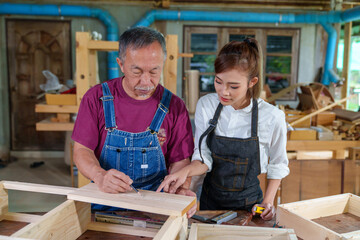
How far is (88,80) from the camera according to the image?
406 cm

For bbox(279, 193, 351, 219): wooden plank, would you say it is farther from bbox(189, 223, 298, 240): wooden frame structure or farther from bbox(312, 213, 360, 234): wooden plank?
bbox(189, 223, 298, 240): wooden frame structure

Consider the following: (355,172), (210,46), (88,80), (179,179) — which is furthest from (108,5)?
(179,179)

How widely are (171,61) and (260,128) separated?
78.0 inches

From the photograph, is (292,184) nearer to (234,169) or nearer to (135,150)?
(234,169)

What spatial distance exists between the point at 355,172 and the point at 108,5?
556 centimetres

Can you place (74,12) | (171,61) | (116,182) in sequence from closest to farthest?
(116,182), (171,61), (74,12)

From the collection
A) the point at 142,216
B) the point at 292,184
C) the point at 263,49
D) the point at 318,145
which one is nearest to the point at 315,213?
the point at 142,216

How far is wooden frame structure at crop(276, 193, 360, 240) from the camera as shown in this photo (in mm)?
1451

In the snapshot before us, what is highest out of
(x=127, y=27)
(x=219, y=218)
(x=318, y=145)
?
(x=127, y=27)

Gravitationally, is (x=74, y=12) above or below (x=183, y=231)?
above

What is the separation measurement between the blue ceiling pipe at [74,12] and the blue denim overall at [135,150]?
5.08 metres

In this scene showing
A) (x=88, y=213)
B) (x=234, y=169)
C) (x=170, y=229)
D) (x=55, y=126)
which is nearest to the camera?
(x=170, y=229)

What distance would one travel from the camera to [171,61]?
12.7 feet

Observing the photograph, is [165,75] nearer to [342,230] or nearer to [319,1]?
[342,230]
